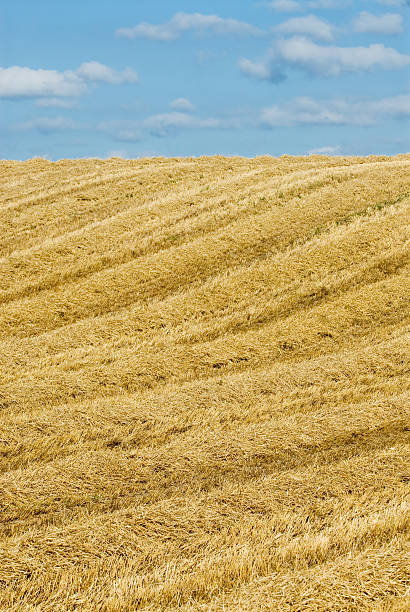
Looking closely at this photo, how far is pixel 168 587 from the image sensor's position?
21.8ft

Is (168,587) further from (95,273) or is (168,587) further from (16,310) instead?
(95,273)

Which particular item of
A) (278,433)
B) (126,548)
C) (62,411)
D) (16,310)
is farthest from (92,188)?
(126,548)

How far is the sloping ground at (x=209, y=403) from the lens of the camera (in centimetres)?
700

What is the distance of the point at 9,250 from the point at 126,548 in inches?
568

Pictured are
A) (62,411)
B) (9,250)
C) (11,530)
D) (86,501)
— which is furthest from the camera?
(9,250)

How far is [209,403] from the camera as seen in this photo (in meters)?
11.2

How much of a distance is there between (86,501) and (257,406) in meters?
4.01

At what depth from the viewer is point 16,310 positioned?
50.5 feet

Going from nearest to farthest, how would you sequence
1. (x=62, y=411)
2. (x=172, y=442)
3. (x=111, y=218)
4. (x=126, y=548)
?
(x=126, y=548) → (x=172, y=442) → (x=62, y=411) → (x=111, y=218)

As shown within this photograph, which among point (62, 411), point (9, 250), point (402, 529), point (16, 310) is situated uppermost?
point (9, 250)

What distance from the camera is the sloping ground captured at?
7.00m

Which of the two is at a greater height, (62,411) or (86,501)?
(62,411)

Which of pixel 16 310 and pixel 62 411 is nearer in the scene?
pixel 62 411

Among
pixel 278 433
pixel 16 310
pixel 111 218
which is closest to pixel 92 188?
pixel 111 218
